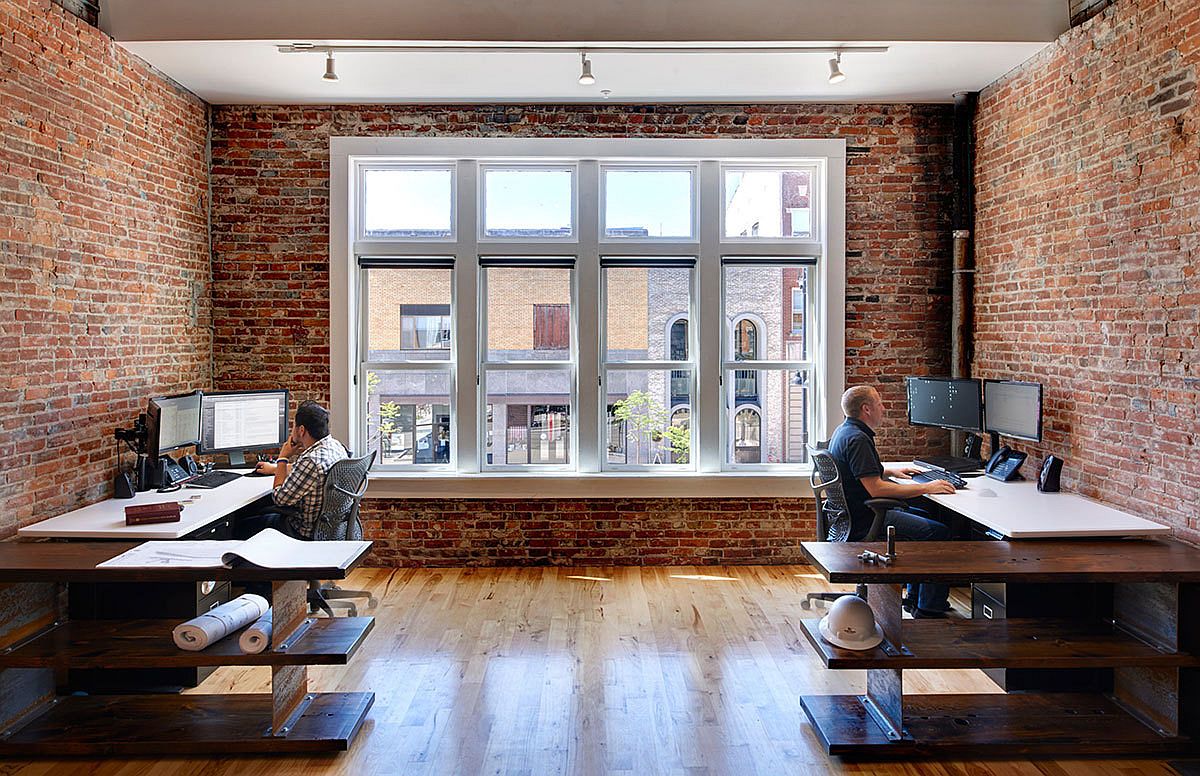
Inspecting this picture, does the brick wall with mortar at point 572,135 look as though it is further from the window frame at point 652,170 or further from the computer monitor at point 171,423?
the computer monitor at point 171,423

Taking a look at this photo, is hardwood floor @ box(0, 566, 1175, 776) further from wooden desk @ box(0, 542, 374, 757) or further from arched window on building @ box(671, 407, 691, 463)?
arched window on building @ box(671, 407, 691, 463)

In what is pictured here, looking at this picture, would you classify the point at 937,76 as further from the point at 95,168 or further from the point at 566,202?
the point at 95,168

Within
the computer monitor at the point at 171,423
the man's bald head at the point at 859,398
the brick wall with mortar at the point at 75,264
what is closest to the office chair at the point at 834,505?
the man's bald head at the point at 859,398

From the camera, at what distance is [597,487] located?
5.68 metres

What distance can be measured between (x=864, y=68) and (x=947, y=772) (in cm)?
399

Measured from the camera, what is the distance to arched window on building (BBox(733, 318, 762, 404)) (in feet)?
19.4

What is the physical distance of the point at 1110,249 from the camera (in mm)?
4062

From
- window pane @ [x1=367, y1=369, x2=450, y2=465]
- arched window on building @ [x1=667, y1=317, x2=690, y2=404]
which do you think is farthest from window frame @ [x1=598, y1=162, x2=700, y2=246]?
window pane @ [x1=367, y1=369, x2=450, y2=465]

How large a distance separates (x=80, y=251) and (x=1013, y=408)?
529cm

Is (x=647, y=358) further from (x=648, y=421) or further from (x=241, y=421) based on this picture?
(x=241, y=421)

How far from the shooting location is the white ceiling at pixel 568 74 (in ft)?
15.4

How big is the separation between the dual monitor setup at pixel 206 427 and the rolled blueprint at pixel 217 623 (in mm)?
1531

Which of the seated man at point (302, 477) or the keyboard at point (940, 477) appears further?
the keyboard at point (940, 477)

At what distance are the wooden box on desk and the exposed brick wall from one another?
205 cm
